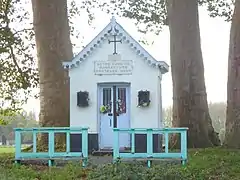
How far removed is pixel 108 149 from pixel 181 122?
16.8ft

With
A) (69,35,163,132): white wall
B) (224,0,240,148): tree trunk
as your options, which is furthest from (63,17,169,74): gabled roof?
(224,0,240,148): tree trunk

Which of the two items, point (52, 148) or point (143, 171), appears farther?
point (52, 148)

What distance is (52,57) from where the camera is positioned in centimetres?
2020

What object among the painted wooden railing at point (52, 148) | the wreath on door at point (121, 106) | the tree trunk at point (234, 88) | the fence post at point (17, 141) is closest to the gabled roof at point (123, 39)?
the wreath on door at point (121, 106)

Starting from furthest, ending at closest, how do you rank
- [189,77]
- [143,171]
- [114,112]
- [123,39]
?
[189,77] < [114,112] < [123,39] < [143,171]

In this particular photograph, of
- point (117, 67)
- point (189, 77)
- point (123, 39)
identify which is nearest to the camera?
point (117, 67)

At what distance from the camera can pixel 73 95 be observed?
15.8 metres

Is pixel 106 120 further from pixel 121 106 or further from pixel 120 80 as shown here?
pixel 120 80

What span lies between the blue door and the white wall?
227 millimetres

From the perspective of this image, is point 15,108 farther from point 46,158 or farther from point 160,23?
point 46,158

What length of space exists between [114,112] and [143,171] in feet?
16.2

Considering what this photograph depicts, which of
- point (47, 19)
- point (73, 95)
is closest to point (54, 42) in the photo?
point (47, 19)

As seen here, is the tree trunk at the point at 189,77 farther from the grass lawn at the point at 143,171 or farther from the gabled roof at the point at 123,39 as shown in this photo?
the gabled roof at the point at 123,39

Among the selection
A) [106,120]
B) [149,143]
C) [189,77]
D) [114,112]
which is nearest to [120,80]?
[114,112]
